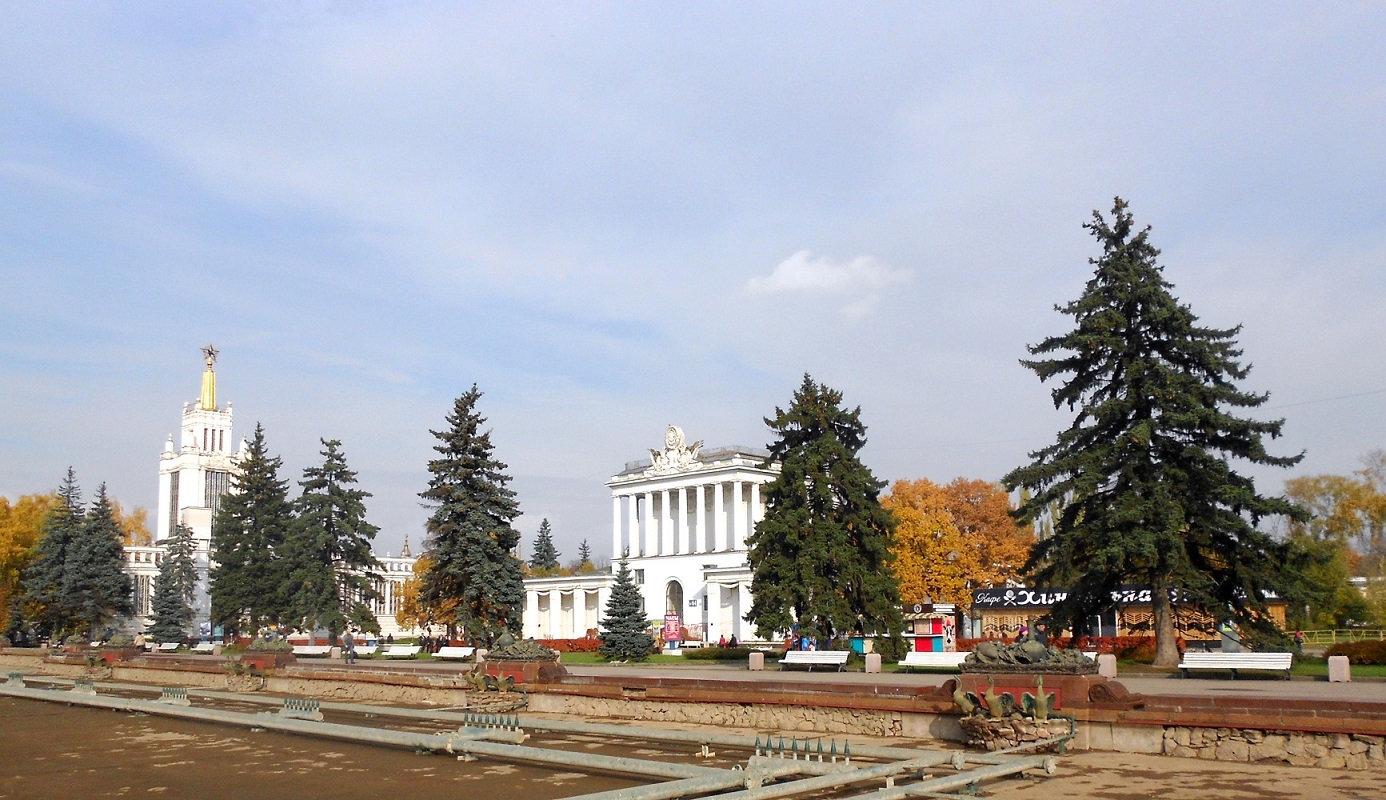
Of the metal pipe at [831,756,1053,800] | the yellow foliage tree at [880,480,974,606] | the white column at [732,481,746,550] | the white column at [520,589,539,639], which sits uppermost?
the white column at [732,481,746,550]

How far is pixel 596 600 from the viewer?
82750 mm

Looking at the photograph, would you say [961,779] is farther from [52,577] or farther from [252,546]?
[52,577]

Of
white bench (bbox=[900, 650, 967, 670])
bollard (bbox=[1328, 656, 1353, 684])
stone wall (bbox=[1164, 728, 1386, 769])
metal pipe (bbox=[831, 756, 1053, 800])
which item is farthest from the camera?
white bench (bbox=[900, 650, 967, 670])

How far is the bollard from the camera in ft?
72.6

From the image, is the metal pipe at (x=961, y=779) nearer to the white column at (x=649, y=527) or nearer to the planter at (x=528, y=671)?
the planter at (x=528, y=671)

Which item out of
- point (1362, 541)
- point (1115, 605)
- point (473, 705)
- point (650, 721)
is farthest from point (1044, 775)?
point (1362, 541)

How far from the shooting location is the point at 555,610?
8369 centimetres

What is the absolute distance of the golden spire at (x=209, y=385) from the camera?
146375mm

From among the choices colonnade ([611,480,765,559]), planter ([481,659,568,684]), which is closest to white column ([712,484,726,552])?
colonnade ([611,480,765,559])

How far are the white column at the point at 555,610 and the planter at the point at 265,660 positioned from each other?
5724 centimetres

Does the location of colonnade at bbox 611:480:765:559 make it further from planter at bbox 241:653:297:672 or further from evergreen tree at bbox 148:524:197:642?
planter at bbox 241:653:297:672

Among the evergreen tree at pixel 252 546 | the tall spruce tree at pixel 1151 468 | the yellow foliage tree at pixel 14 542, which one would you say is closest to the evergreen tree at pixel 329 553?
the evergreen tree at pixel 252 546

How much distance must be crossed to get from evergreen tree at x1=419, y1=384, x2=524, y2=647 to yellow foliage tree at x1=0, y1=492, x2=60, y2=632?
95.1 feet

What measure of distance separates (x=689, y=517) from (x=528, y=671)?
70.2 meters
